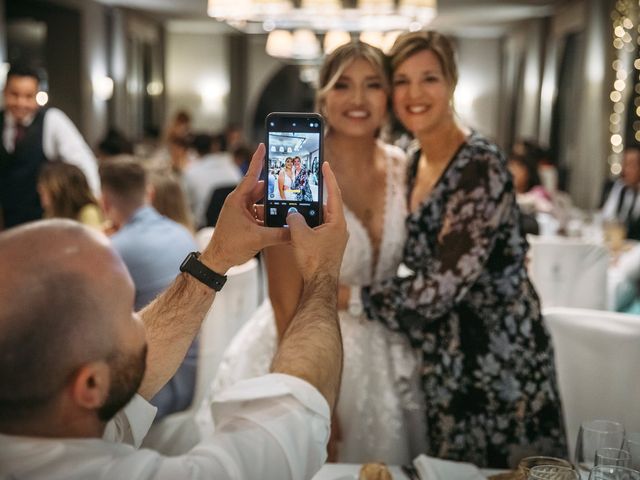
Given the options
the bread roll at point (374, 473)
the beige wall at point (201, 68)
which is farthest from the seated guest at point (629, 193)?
the beige wall at point (201, 68)

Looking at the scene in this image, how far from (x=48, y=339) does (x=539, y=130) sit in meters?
12.3

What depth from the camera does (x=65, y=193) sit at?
3719 millimetres

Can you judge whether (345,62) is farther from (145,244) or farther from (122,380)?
(122,380)

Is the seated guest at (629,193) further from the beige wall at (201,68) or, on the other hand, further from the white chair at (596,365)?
the beige wall at (201,68)

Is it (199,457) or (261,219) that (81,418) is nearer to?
(199,457)

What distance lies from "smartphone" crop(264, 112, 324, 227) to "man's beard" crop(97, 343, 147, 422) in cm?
42

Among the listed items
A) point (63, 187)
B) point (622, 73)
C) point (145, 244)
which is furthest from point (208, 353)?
point (622, 73)

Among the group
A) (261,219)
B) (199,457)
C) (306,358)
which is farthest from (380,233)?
A: (199,457)

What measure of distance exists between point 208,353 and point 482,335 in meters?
1.09

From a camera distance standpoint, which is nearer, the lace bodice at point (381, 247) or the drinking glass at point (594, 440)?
the drinking glass at point (594, 440)

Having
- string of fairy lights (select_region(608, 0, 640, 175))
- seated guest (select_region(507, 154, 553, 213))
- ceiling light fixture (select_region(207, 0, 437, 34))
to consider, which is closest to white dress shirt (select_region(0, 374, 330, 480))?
seated guest (select_region(507, 154, 553, 213))

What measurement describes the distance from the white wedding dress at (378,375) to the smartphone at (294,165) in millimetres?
886

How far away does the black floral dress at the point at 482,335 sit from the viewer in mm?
2104

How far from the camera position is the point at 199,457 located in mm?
965
